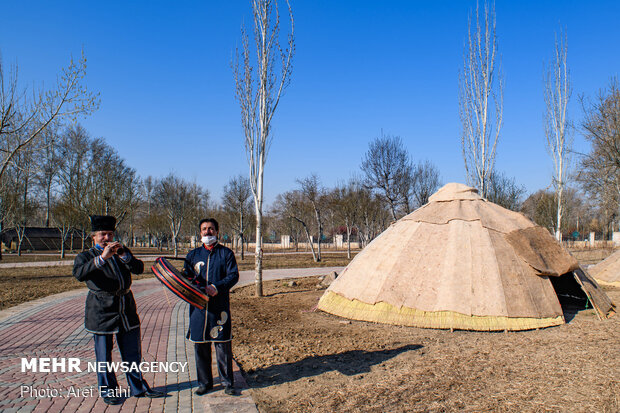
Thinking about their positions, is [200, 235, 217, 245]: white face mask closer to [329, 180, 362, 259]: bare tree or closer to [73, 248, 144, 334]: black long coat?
[73, 248, 144, 334]: black long coat

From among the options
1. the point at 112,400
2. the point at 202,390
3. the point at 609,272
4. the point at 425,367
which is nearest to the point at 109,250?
the point at 112,400

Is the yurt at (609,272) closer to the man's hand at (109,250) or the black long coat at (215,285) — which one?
the black long coat at (215,285)

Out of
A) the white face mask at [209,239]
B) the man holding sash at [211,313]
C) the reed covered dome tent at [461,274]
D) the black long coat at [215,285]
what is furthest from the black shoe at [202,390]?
the reed covered dome tent at [461,274]

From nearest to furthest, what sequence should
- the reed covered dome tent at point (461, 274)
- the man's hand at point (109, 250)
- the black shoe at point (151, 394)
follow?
the man's hand at point (109, 250) → the black shoe at point (151, 394) → the reed covered dome tent at point (461, 274)

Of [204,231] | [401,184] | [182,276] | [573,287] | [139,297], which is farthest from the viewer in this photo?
[401,184]

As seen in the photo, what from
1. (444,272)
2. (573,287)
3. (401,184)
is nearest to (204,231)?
(444,272)

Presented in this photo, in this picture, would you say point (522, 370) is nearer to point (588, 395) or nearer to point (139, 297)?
point (588, 395)

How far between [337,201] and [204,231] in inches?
1025

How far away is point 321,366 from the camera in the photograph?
561cm

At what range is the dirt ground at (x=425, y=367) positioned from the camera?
14.4 feet

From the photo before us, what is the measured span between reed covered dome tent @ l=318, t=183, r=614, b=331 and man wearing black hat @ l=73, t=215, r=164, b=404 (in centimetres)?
479

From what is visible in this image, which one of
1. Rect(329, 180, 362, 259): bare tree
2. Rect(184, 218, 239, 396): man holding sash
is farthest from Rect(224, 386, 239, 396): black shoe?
Rect(329, 180, 362, 259): bare tree

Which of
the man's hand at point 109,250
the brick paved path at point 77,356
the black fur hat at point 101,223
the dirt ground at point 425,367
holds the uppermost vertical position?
the black fur hat at point 101,223

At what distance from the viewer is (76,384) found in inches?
188
